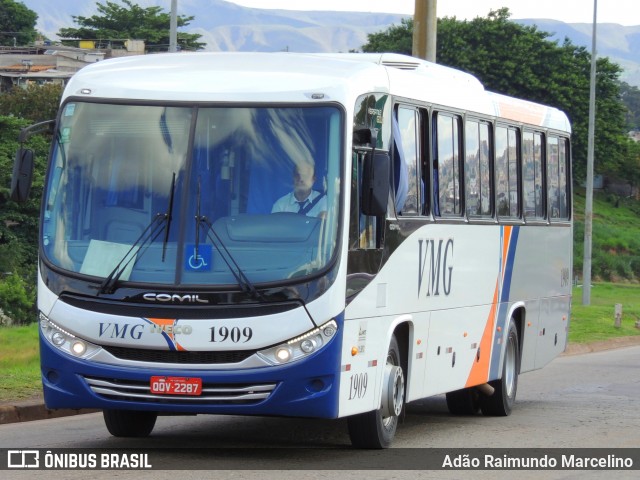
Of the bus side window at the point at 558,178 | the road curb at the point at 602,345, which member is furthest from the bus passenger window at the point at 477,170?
the road curb at the point at 602,345

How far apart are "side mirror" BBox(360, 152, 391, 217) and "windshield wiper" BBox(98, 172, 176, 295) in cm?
140

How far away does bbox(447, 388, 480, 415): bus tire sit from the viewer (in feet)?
50.2

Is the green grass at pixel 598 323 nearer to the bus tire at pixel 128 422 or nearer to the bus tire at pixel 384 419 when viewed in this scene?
the bus tire at pixel 384 419

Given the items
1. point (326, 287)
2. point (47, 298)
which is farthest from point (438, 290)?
point (47, 298)

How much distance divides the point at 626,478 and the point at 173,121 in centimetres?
411

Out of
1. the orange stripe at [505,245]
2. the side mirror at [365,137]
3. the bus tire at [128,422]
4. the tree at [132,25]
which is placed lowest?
the bus tire at [128,422]

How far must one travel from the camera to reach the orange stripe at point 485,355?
46.1 feet

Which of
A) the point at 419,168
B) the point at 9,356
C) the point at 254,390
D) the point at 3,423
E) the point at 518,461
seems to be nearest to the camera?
the point at 254,390

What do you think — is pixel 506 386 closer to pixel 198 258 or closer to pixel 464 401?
pixel 464 401

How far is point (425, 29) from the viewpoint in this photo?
67.3 feet

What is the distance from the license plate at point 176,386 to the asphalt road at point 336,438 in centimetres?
51

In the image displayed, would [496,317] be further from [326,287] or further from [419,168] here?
[326,287]

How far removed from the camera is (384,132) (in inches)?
440

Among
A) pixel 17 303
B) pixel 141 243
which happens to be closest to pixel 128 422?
pixel 141 243
